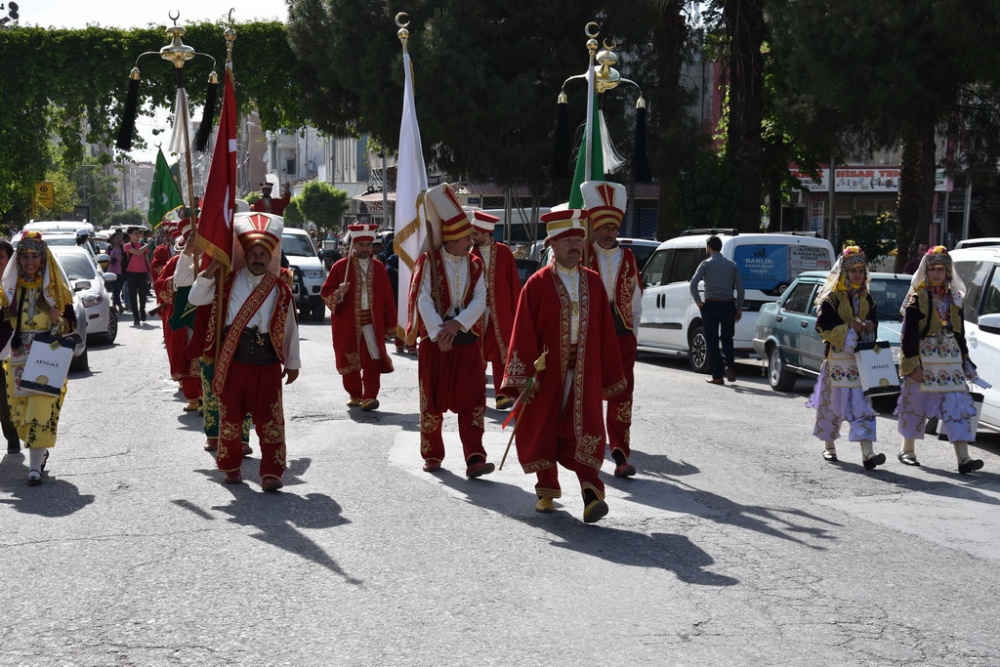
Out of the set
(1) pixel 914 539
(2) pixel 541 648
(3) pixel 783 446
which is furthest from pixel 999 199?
(2) pixel 541 648

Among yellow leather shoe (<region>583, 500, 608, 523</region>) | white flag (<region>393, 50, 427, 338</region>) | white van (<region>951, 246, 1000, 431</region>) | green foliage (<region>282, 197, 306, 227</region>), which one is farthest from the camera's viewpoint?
green foliage (<region>282, 197, 306, 227</region>)

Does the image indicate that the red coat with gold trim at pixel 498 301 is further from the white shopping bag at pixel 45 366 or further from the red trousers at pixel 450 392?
the white shopping bag at pixel 45 366

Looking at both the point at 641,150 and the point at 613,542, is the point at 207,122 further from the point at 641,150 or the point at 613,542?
the point at 641,150

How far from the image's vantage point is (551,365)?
24.9 feet

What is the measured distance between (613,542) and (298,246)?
21762mm

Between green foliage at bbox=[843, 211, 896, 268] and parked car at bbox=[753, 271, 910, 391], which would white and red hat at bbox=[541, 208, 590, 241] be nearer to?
parked car at bbox=[753, 271, 910, 391]

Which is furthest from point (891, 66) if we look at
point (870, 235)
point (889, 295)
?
point (889, 295)

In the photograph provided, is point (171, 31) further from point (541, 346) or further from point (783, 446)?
point (783, 446)

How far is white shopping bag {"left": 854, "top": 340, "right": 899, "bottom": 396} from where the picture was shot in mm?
9852

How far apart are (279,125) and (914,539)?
2986 centimetres

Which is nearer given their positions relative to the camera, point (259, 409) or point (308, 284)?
point (259, 409)

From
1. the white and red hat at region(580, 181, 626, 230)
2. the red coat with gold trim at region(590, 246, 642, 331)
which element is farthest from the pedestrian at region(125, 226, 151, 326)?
the red coat with gold trim at region(590, 246, 642, 331)

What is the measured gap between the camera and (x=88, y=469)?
30.8 ft

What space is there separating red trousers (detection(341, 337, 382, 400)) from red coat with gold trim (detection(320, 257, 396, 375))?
55 millimetres
